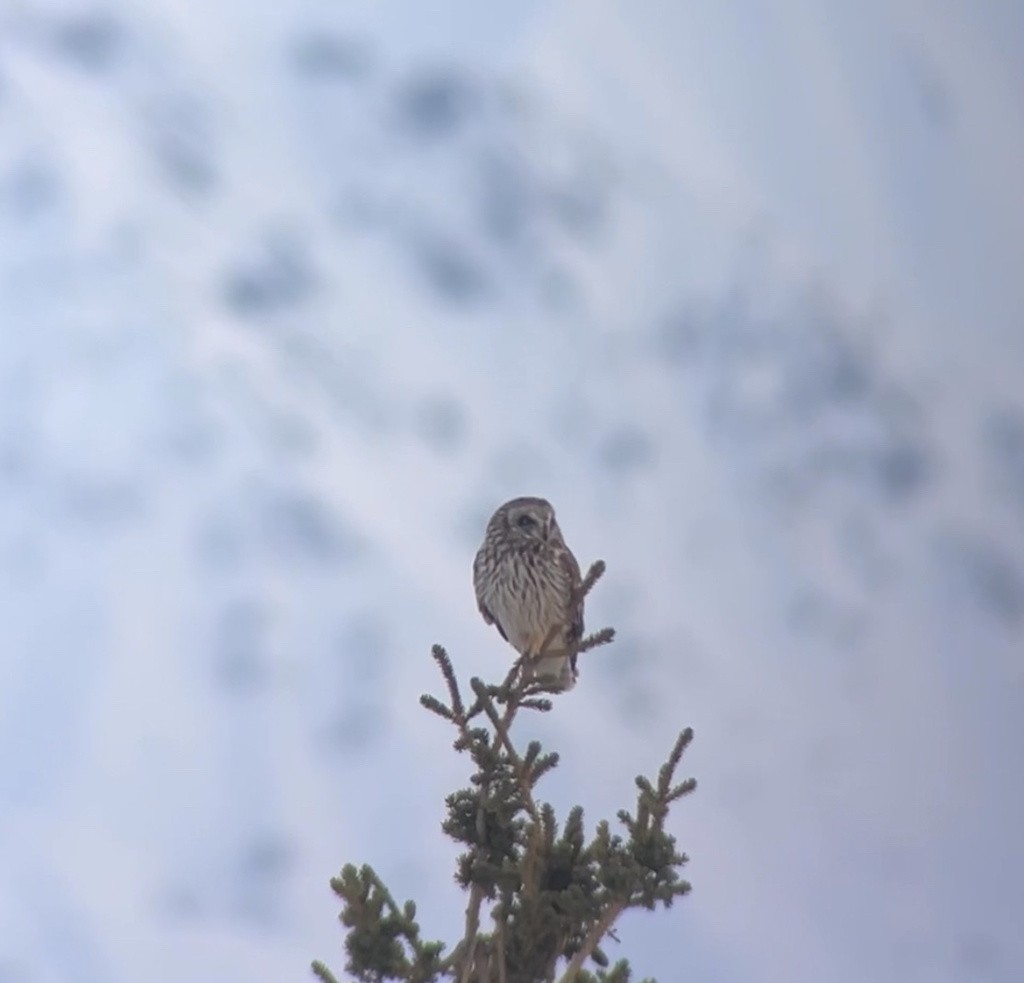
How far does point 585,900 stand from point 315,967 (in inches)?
44.4

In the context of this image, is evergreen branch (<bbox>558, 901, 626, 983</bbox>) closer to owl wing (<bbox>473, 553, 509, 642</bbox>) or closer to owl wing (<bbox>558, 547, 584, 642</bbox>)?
owl wing (<bbox>558, 547, 584, 642</bbox>)

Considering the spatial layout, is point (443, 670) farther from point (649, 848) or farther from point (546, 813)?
point (649, 848)

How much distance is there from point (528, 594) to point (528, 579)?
0.11 m

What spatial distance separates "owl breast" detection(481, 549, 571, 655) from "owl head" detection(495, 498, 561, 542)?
0.15m

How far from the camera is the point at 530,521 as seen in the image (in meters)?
10.8

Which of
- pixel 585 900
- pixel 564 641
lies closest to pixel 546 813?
pixel 585 900

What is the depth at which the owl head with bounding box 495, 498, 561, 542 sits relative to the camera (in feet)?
35.3

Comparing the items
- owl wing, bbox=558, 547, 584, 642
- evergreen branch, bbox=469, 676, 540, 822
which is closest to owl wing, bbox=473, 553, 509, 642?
owl wing, bbox=558, 547, 584, 642

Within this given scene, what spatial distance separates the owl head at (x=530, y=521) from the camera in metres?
10.8

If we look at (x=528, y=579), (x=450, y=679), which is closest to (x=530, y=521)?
(x=528, y=579)

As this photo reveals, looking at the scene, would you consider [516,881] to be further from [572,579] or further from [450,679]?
[572,579]

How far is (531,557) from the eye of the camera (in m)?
10.6

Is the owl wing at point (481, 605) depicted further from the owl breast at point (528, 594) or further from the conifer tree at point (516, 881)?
the conifer tree at point (516, 881)

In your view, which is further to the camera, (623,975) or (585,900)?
(623,975)
